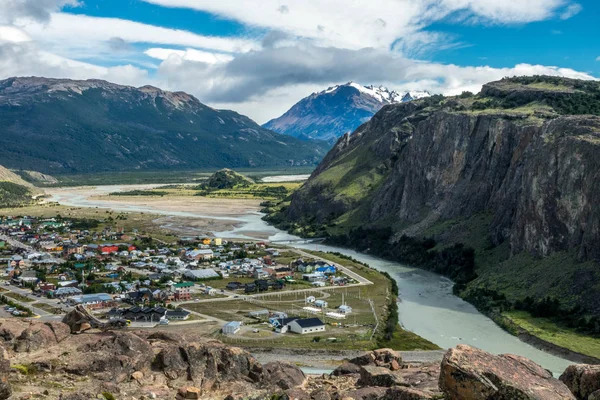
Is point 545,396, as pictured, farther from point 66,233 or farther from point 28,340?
point 66,233

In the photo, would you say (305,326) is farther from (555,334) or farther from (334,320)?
(555,334)

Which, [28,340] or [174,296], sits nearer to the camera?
[28,340]

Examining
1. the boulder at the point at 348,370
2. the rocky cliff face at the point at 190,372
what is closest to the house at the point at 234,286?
the rocky cliff face at the point at 190,372

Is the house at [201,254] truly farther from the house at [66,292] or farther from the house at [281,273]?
the house at [66,292]

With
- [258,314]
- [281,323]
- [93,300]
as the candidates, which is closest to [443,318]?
[281,323]

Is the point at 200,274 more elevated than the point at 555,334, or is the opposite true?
the point at 555,334

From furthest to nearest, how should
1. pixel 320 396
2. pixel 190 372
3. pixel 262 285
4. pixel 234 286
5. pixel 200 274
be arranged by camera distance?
pixel 200 274 < pixel 234 286 < pixel 262 285 < pixel 190 372 < pixel 320 396

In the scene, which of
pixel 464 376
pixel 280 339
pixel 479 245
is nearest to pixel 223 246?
pixel 479 245
